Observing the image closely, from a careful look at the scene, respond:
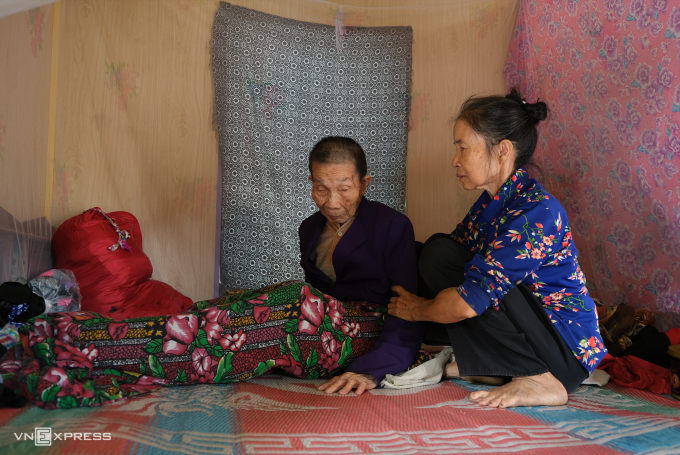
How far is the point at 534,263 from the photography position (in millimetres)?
1454

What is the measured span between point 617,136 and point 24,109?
2274 mm

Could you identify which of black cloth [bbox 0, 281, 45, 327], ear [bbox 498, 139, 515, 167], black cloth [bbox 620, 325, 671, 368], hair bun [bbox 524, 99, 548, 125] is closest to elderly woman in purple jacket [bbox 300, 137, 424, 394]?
ear [bbox 498, 139, 515, 167]

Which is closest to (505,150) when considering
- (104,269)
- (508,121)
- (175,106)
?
(508,121)

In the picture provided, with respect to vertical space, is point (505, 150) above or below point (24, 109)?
below

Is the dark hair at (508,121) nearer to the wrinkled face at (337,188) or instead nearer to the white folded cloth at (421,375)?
the wrinkled face at (337,188)

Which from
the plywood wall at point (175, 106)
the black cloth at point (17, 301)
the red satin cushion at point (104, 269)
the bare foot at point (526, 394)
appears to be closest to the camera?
the bare foot at point (526, 394)

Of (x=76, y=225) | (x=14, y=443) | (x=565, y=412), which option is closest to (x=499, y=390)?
(x=565, y=412)

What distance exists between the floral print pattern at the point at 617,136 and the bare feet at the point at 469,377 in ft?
0.93

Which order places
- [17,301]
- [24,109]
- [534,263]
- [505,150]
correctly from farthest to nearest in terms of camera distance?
[24,109] < [505,150] < [17,301] < [534,263]

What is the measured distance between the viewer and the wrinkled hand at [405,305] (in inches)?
64.4

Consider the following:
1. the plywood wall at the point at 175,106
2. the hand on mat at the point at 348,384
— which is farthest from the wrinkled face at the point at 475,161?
the plywood wall at the point at 175,106

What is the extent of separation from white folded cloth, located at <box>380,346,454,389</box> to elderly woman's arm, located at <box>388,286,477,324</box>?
6.3 inches

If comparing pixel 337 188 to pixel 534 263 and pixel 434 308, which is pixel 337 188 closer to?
pixel 434 308
